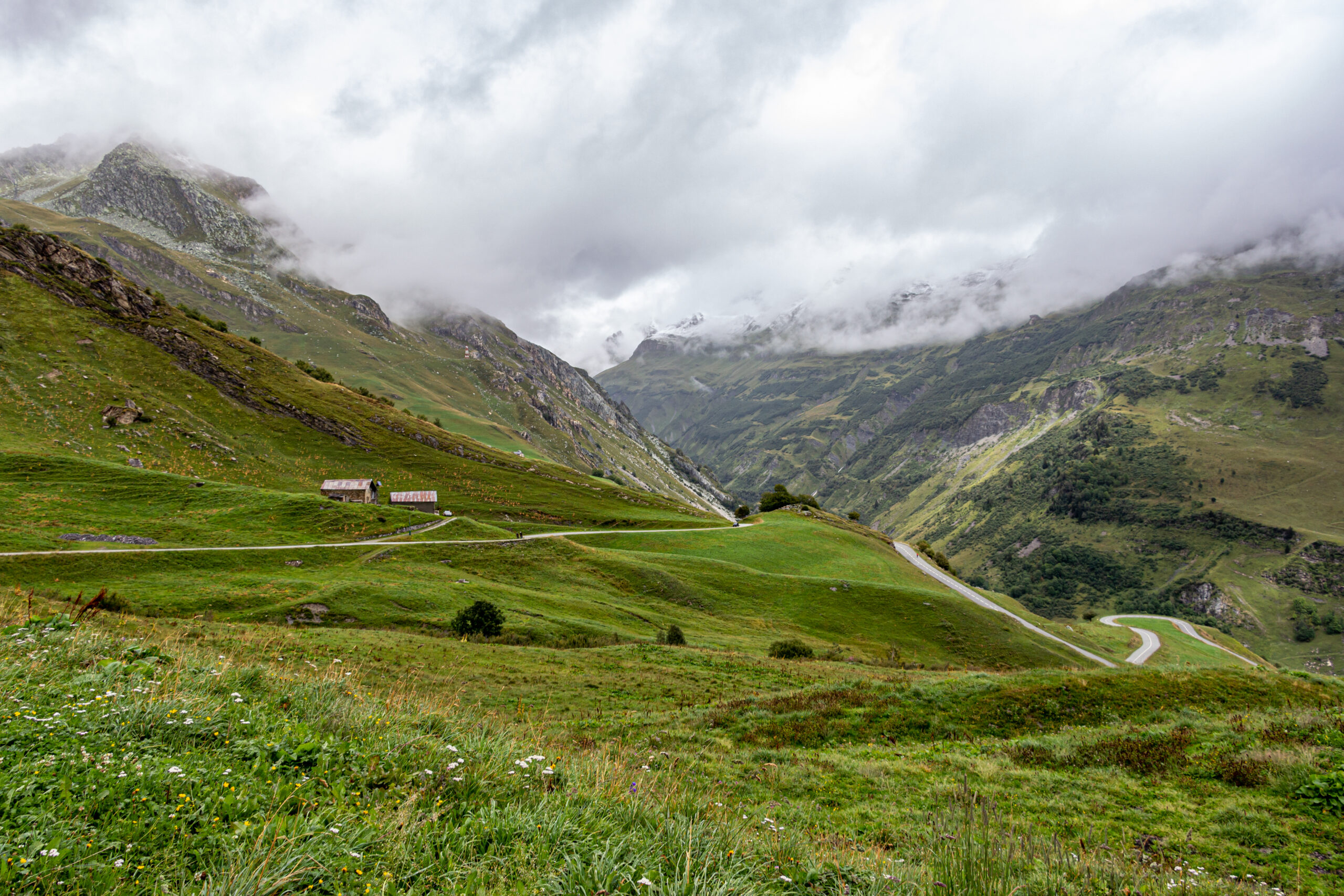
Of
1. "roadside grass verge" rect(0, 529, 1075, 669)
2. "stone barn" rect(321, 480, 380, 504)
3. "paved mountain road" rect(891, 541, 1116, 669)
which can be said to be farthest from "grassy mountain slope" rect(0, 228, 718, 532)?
"paved mountain road" rect(891, 541, 1116, 669)

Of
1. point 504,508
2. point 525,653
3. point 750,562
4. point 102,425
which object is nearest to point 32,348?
point 102,425

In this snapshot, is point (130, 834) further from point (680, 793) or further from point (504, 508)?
point (504, 508)

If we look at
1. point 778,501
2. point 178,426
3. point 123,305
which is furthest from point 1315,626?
point 123,305

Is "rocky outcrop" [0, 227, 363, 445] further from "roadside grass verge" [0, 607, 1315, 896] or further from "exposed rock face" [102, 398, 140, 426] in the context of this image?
"roadside grass verge" [0, 607, 1315, 896]

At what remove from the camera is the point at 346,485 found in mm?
71250

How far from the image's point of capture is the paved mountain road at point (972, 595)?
2323 inches

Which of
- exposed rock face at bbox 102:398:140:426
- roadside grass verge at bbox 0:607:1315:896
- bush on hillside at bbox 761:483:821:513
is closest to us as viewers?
roadside grass verge at bbox 0:607:1315:896

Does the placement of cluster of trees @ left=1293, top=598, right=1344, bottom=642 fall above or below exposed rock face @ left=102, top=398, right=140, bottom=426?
below

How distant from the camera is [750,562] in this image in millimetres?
68375

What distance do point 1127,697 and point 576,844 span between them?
852 inches

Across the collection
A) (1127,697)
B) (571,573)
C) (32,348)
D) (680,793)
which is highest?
(32,348)

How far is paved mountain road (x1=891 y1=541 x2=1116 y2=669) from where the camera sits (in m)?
59.0

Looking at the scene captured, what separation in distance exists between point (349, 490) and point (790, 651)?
63098mm

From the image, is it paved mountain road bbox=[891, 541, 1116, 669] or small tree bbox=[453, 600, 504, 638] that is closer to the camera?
small tree bbox=[453, 600, 504, 638]
